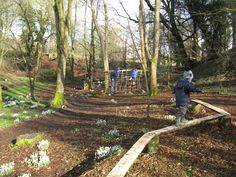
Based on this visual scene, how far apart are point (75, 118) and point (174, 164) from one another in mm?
10772

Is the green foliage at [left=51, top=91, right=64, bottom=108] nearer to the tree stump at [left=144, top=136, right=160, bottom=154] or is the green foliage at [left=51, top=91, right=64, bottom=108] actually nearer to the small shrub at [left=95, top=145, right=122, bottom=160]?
the small shrub at [left=95, top=145, right=122, bottom=160]

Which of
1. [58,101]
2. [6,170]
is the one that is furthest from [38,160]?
[58,101]

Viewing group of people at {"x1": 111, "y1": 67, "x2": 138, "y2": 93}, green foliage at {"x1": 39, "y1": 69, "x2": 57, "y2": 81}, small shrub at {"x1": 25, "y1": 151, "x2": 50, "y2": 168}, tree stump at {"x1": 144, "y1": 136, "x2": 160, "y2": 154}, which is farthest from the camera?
green foliage at {"x1": 39, "y1": 69, "x2": 57, "y2": 81}

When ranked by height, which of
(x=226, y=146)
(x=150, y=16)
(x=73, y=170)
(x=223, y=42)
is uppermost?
(x=150, y=16)

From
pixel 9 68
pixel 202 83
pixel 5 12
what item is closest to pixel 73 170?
pixel 202 83

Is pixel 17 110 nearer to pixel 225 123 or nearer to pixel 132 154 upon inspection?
pixel 225 123

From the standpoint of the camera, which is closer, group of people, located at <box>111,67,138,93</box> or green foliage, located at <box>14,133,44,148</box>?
green foliage, located at <box>14,133,44,148</box>

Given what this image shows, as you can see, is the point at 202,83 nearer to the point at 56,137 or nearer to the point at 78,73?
the point at 56,137

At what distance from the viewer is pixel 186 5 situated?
118ft

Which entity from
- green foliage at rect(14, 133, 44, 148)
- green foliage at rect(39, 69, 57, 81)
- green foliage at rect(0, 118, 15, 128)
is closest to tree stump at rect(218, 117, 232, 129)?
green foliage at rect(14, 133, 44, 148)

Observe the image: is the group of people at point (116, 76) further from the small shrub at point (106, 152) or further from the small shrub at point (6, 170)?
the small shrub at point (106, 152)

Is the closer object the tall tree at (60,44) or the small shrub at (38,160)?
the small shrub at (38,160)

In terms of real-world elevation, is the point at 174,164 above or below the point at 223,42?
below

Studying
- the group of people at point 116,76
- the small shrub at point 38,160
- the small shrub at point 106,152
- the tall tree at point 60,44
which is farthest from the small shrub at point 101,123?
the group of people at point 116,76
